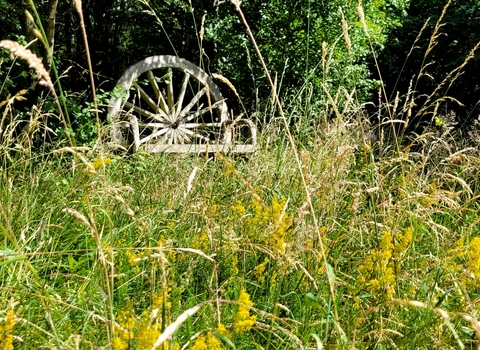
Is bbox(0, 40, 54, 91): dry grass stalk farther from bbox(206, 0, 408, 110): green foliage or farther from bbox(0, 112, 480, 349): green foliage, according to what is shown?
bbox(206, 0, 408, 110): green foliage

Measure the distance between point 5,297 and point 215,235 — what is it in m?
0.73

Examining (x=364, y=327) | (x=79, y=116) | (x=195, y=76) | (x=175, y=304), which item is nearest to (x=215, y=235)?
(x=175, y=304)

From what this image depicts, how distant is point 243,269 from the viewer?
77.9 inches

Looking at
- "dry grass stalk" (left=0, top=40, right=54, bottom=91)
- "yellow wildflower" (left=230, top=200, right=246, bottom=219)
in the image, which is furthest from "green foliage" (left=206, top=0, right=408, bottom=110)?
"dry grass stalk" (left=0, top=40, right=54, bottom=91)

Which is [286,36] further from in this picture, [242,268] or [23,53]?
[23,53]

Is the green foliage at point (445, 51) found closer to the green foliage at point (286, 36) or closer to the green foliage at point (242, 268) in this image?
the green foliage at point (286, 36)

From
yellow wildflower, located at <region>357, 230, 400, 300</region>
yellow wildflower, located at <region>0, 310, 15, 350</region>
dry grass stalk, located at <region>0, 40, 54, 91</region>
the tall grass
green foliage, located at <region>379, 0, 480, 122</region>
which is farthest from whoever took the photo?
green foliage, located at <region>379, 0, 480, 122</region>

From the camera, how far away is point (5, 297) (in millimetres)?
1698

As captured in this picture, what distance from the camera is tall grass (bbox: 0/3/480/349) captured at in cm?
126

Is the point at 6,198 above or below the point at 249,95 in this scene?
above

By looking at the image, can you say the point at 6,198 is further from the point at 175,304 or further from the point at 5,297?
the point at 175,304

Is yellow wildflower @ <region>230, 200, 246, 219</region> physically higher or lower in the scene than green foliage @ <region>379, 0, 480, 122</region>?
higher

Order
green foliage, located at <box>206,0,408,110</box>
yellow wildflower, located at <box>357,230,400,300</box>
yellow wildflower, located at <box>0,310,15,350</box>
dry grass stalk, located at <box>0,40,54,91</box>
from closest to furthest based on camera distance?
dry grass stalk, located at <box>0,40,54,91</box>, yellow wildflower, located at <box>0,310,15,350</box>, yellow wildflower, located at <box>357,230,400,300</box>, green foliage, located at <box>206,0,408,110</box>

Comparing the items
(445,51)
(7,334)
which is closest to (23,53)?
(7,334)
